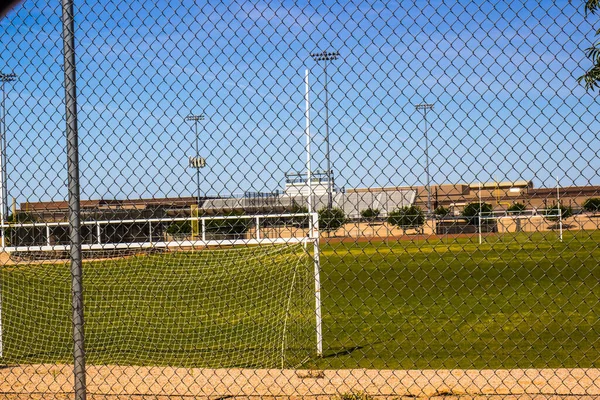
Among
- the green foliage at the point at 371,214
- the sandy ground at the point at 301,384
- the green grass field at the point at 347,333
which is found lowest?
the green grass field at the point at 347,333

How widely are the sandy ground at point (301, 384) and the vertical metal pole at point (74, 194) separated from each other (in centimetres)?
106

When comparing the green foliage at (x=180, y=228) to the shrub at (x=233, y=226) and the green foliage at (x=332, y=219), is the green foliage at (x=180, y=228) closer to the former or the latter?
the shrub at (x=233, y=226)

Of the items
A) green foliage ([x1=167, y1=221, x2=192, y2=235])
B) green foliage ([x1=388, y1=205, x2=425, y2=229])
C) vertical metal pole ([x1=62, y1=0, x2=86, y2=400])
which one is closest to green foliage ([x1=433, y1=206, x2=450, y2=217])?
green foliage ([x1=388, y1=205, x2=425, y2=229])

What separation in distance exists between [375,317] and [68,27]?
7.56 meters

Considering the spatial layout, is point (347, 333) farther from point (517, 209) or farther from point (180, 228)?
point (517, 209)

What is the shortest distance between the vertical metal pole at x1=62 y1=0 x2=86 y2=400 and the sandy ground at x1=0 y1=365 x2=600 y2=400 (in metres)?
1.06

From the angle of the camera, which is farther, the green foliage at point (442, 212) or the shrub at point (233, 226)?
the green foliage at point (442, 212)

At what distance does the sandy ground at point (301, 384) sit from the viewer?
4711 millimetres

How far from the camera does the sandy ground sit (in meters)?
4.71

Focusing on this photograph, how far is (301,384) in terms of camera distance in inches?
202

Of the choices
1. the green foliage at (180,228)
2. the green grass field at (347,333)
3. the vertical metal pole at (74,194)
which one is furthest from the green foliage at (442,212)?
the vertical metal pole at (74,194)

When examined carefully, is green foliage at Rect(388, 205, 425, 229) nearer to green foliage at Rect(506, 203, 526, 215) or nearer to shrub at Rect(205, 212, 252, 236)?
green foliage at Rect(506, 203, 526, 215)

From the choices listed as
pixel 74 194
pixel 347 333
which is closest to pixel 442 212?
pixel 347 333

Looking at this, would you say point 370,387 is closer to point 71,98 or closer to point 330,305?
point 71,98
